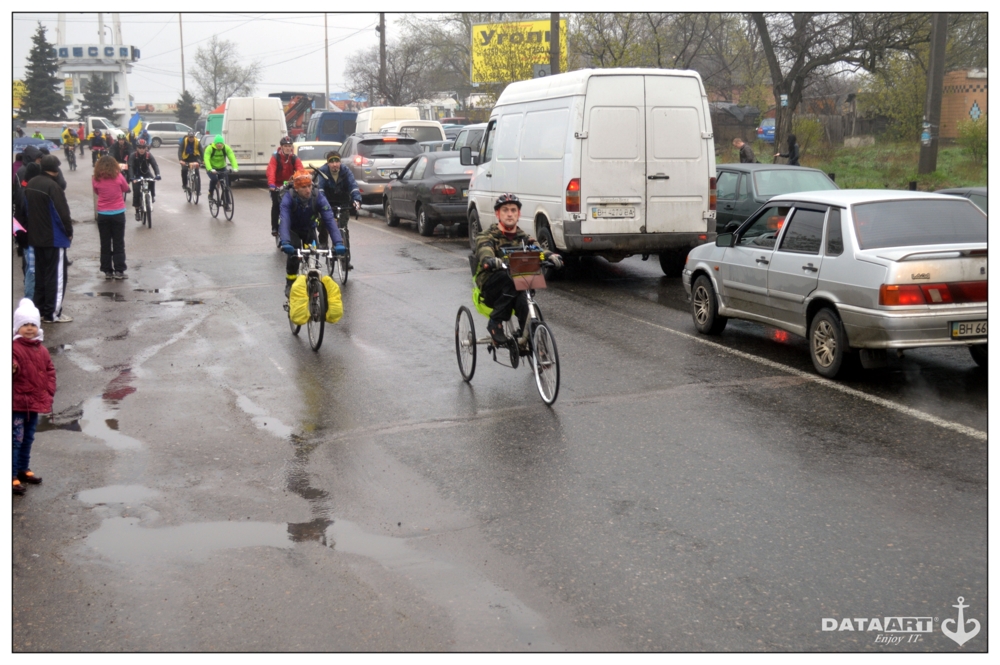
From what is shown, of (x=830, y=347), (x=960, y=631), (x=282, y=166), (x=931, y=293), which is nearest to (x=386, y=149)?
(x=282, y=166)

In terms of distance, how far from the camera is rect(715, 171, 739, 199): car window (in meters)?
16.0

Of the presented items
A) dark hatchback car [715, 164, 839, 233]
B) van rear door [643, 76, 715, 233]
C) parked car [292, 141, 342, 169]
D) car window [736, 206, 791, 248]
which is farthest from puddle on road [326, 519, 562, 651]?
parked car [292, 141, 342, 169]

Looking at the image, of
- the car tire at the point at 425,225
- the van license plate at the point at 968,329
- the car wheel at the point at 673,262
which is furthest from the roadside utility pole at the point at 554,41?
the van license plate at the point at 968,329

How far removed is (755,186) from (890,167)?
13.1 meters

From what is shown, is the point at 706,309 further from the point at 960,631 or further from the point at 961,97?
the point at 961,97

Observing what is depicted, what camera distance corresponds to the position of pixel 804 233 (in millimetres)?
9273

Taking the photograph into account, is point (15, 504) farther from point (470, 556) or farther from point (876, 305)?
point (876, 305)

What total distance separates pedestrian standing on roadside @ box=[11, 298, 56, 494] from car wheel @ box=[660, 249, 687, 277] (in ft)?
33.6

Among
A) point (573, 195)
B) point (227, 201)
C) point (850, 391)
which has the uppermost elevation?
point (227, 201)

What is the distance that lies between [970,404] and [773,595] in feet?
13.1

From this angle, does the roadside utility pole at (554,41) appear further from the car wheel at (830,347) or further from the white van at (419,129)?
the car wheel at (830,347)

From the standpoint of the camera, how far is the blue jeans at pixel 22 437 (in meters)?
6.20

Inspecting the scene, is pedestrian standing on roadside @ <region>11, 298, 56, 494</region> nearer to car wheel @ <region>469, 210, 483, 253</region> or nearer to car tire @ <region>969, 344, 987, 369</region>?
car tire @ <region>969, 344, 987, 369</region>

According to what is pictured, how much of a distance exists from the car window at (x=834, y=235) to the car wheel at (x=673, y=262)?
618 centimetres
